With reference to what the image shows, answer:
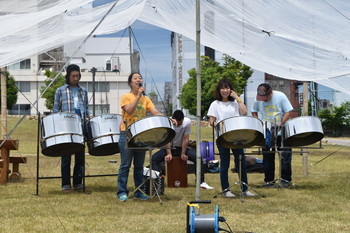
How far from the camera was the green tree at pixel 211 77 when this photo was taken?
27062mm

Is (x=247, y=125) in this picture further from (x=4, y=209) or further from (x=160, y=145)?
(x=4, y=209)

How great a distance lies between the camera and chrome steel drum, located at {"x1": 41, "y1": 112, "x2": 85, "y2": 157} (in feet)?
16.2

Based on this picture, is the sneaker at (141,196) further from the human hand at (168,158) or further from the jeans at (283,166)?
the jeans at (283,166)

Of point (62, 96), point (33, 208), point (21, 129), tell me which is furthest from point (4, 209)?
point (21, 129)

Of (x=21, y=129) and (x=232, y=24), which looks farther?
(x=21, y=129)

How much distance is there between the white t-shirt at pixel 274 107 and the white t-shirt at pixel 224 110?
0.82m

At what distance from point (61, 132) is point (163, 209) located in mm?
1286

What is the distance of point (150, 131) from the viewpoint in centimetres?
462

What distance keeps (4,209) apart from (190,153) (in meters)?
2.41

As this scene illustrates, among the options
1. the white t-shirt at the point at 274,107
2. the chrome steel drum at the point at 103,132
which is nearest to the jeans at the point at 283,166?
the white t-shirt at the point at 274,107

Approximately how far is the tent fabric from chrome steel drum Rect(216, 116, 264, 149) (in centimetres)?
112

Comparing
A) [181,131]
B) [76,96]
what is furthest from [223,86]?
[76,96]

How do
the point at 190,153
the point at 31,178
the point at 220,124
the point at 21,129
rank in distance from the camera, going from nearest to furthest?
the point at 220,124 → the point at 190,153 → the point at 31,178 → the point at 21,129

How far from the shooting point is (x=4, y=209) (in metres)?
4.47
